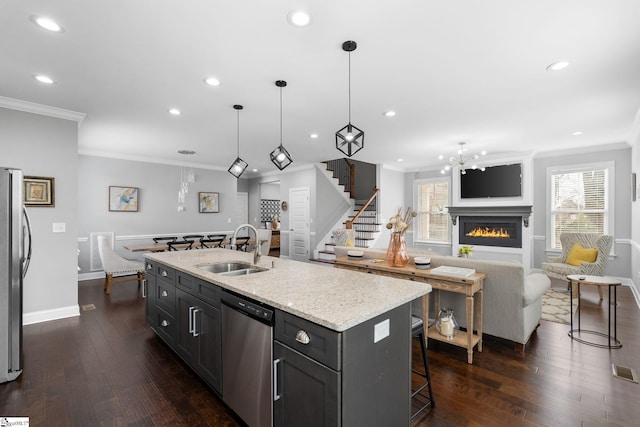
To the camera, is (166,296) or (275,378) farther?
(166,296)

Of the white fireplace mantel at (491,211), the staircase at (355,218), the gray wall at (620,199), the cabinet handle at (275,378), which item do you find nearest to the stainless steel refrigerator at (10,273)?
the cabinet handle at (275,378)

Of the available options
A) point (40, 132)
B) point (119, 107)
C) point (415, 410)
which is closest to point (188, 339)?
point (415, 410)

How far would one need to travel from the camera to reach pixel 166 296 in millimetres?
2902

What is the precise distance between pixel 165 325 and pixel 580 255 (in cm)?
630

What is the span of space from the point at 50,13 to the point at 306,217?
251 inches

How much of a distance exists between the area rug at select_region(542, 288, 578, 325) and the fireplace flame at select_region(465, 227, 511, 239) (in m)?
1.92

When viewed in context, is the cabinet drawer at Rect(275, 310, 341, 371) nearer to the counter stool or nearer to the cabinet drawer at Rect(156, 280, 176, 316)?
the counter stool

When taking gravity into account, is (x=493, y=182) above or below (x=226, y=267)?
above

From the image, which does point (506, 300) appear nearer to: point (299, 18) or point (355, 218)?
point (299, 18)

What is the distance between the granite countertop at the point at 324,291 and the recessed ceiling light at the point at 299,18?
1.80 metres

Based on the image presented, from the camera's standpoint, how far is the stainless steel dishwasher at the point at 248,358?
1.66 meters

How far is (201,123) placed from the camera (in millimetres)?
4492

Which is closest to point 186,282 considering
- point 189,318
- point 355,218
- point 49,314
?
point 189,318

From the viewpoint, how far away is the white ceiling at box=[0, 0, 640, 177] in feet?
6.66
